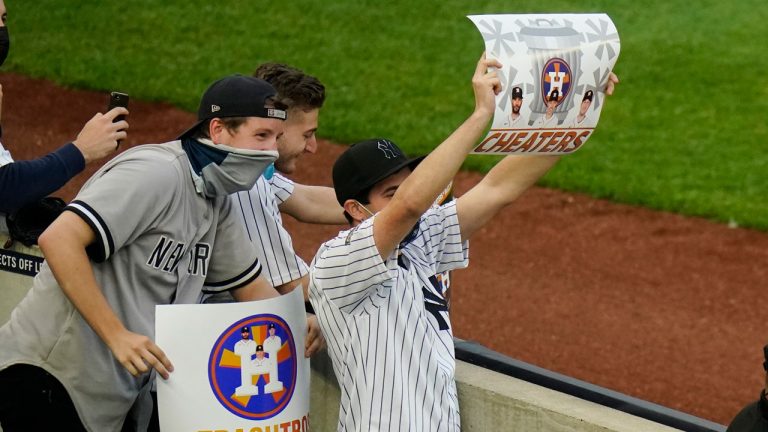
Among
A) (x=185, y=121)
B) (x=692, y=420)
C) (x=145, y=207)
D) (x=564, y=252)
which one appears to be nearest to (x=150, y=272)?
(x=145, y=207)

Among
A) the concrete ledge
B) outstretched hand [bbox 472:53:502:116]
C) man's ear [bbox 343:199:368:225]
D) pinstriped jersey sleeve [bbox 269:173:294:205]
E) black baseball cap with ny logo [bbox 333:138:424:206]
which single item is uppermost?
outstretched hand [bbox 472:53:502:116]

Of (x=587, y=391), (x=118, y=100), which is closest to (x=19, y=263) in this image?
(x=118, y=100)

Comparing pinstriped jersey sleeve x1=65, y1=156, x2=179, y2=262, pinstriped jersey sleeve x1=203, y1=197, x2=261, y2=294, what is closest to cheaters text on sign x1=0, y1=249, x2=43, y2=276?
pinstriped jersey sleeve x1=203, y1=197, x2=261, y2=294

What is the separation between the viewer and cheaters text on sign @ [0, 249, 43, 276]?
17.2 feet

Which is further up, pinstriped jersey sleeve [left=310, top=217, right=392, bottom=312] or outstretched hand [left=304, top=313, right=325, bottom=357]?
pinstriped jersey sleeve [left=310, top=217, right=392, bottom=312]

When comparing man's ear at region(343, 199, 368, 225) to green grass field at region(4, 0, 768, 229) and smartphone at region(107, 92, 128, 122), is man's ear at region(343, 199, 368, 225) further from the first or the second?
green grass field at region(4, 0, 768, 229)

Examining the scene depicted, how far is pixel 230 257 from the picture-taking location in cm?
409

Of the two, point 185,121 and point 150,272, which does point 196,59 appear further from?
point 150,272

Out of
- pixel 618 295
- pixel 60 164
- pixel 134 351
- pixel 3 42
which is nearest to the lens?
pixel 134 351

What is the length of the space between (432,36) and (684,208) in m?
5.14

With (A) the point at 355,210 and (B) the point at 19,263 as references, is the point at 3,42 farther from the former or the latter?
(A) the point at 355,210

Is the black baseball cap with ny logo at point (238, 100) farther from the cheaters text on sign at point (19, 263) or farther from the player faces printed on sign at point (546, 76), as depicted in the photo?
the cheaters text on sign at point (19, 263)

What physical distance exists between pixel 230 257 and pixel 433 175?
951 mm

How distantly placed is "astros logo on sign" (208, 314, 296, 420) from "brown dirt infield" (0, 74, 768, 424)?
421 cm
